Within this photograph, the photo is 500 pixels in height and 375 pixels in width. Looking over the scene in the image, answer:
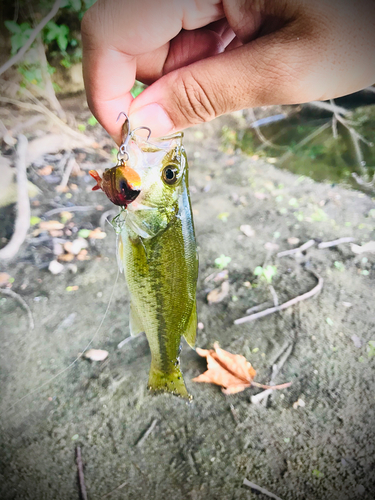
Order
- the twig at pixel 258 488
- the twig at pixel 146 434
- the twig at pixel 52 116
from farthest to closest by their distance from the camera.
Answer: the twig at pixel 52 116
the twig at pixel 146 434
the twig at pixel 258 488

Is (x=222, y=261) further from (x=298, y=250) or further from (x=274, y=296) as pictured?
(x=298, y=250)

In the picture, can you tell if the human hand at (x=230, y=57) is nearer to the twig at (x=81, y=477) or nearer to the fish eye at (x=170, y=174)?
the fish eye at (x=170, y=174)

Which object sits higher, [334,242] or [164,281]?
[164,281]

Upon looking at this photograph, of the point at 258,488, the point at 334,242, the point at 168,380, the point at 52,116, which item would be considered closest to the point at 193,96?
the point at 168,380

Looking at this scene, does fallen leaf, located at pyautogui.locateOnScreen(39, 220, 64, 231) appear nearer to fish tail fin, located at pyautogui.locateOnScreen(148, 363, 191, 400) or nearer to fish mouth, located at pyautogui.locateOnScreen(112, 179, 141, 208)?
fish tail fin, located at pyautogui.locateOnScreen(148, 363, 191, 400)

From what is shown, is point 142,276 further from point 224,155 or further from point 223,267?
point 224,155

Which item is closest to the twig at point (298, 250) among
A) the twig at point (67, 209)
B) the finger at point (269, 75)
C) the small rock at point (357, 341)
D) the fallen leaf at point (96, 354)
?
the small rock at point (357, 341)

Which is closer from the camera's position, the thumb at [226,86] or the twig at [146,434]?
the thumb at [226,86]
